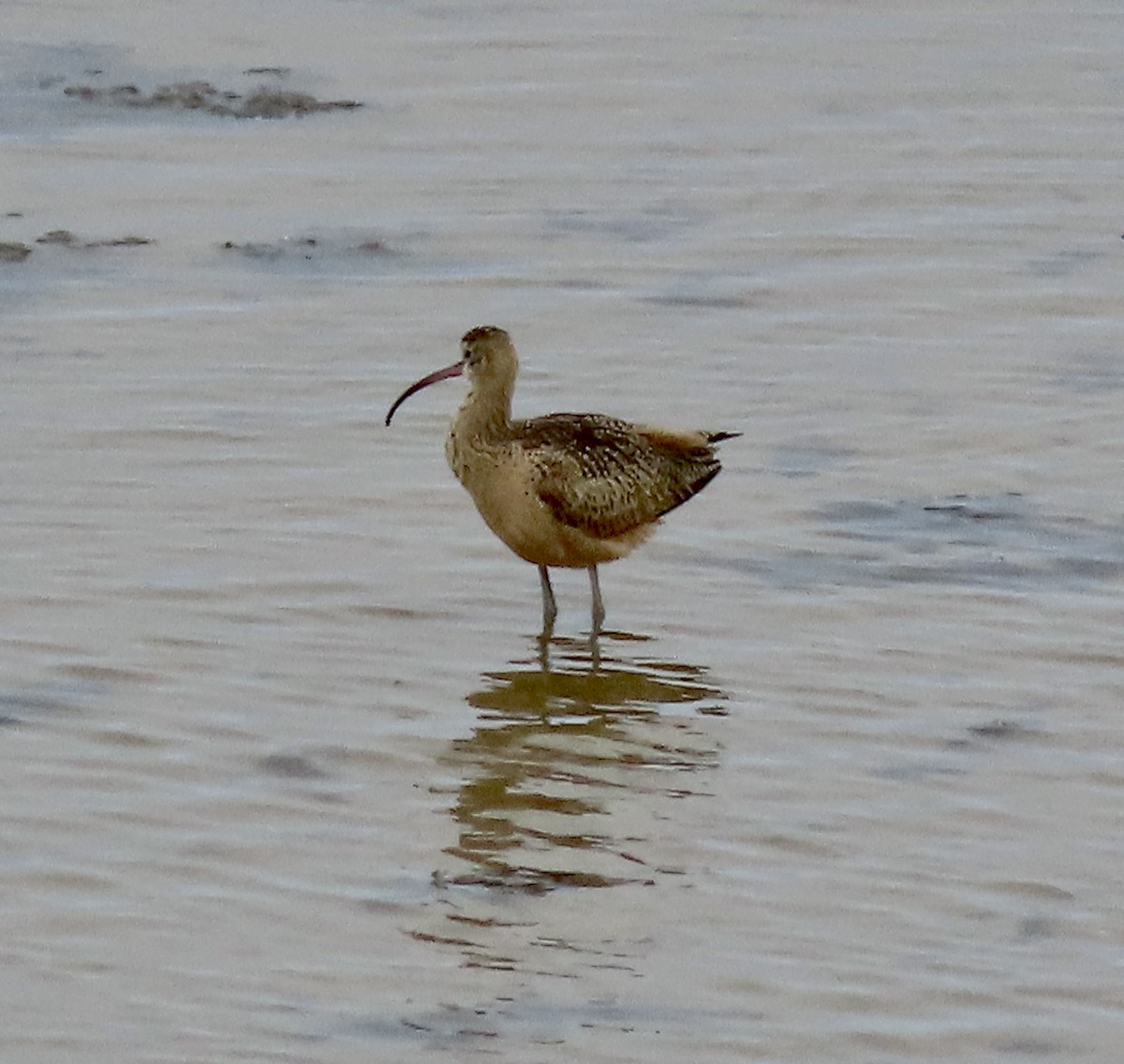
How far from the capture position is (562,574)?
1000 centimetres

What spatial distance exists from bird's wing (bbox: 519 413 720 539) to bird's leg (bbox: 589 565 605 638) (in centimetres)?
12

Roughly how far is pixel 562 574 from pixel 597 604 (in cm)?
72

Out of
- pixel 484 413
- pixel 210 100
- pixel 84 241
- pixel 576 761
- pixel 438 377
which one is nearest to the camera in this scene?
pixel 576 761

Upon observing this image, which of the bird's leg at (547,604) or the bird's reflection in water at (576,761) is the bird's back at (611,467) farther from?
the bird's reflection in water at (576,761)

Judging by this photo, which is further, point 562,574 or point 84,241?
point 84,241

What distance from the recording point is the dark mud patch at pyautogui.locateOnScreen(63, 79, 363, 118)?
15867mm

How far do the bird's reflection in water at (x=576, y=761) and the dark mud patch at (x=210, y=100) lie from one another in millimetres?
7491

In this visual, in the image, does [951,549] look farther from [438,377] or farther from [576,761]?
[576,761]

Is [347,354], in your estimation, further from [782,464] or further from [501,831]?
[501,831]

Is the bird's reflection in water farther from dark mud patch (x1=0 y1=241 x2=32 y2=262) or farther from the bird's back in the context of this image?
dark mud patch (x1=0 y1=241 x2=32 y2=262)

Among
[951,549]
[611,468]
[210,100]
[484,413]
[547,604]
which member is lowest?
[547,604]

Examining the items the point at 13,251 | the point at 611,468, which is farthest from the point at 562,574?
the point at 13,251

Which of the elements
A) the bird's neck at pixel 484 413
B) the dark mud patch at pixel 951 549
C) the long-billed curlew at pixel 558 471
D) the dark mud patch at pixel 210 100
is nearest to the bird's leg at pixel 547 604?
the long-billed curlew at pixel 558 471

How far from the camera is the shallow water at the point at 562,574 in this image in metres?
6.29
